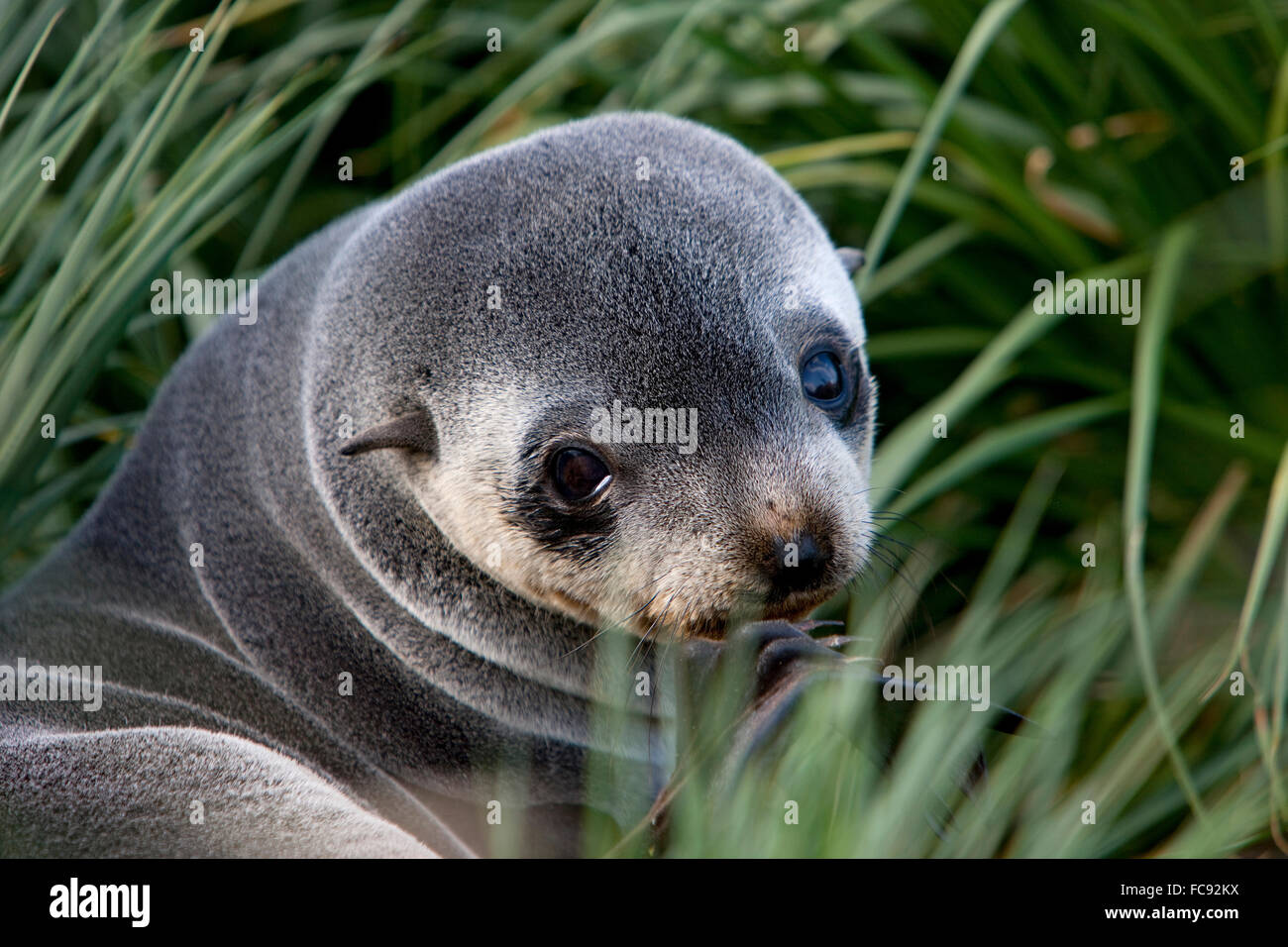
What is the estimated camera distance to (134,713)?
2.40m

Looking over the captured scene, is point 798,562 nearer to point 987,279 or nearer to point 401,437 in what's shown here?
point 401,437

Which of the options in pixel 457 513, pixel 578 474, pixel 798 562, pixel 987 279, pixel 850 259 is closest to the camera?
pixel 798 562

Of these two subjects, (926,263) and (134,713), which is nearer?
(134,713)

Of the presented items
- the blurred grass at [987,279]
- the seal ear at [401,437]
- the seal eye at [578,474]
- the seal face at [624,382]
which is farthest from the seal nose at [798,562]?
the seal ear at [401,437]

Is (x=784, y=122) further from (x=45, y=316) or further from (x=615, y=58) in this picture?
(x=45, y=316)

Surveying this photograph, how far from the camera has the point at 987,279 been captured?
4215mm

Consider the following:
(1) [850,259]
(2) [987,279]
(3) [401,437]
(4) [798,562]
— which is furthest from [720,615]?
(2) [987,279]

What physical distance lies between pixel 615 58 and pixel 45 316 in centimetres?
303

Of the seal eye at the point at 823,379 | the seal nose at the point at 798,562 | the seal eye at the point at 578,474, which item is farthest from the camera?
the seal eye at the point at 823,379

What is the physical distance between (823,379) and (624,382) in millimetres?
462

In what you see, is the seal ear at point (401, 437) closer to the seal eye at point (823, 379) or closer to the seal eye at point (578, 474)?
the seal eye at point (578, 474)

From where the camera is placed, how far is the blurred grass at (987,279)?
283cm

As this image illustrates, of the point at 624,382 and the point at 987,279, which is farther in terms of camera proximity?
the point at 987,279

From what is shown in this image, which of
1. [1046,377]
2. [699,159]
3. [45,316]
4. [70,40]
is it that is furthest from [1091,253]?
[70,40]
